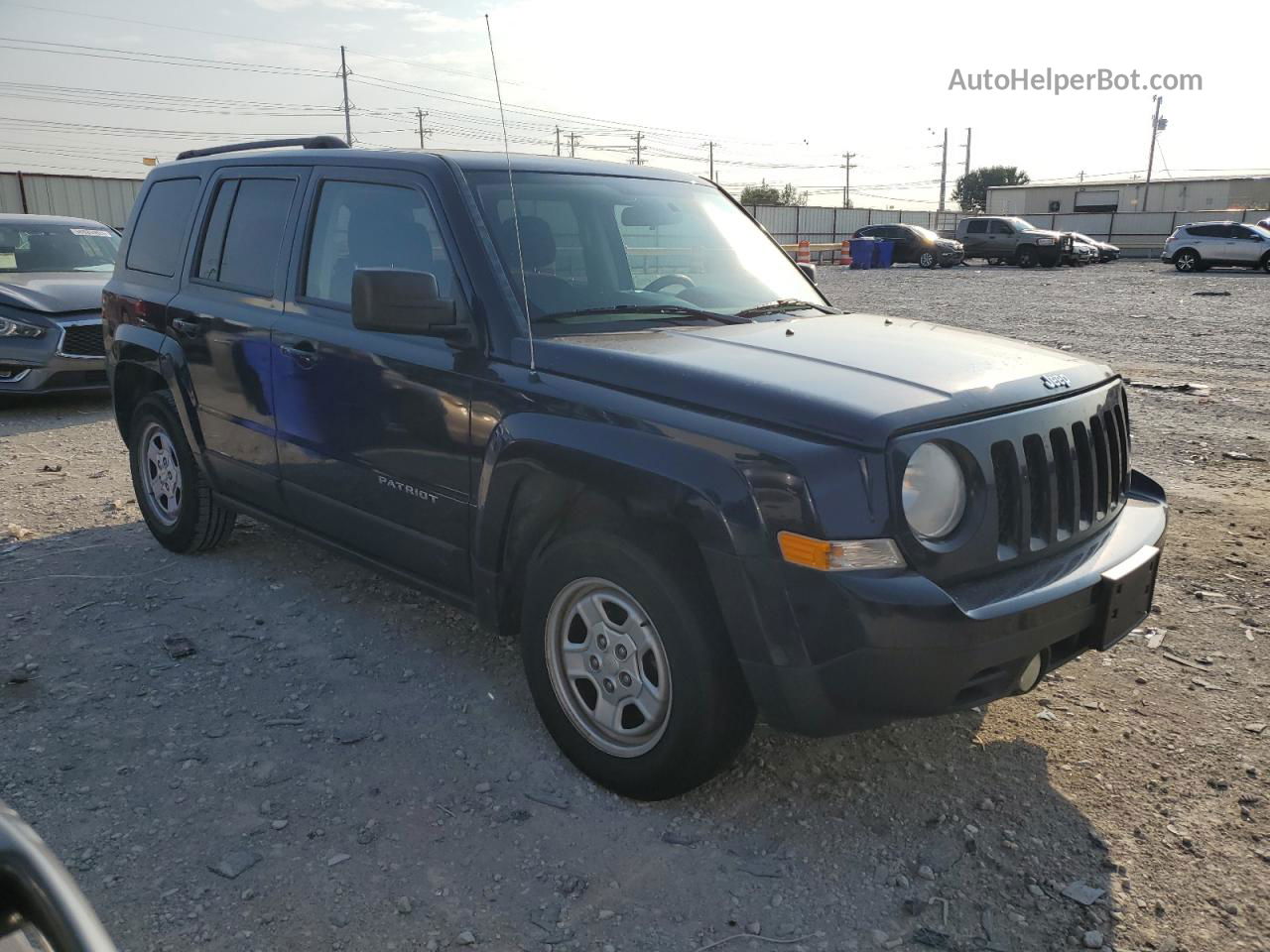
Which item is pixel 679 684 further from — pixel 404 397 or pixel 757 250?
pixel 757 250

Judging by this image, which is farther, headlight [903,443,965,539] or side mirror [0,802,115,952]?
headlight [903,443,965,539]

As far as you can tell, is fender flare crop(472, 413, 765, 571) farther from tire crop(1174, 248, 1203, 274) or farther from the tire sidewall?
tire crop(1174, 248, 1203, 274)

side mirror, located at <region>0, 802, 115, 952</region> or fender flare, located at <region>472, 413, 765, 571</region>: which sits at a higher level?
fender flare, located at <region>472, 413, 765, 571</region>

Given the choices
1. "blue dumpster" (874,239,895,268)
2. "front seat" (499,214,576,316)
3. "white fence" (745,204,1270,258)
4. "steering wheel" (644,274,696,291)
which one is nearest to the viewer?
"front seat" (499,214,576,316)

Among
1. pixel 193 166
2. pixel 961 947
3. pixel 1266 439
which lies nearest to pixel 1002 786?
pixel 961 947

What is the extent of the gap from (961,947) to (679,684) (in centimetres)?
97

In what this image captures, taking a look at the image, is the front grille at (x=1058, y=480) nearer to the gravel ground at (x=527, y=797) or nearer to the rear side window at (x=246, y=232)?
the gravel ground at (x=527, y=797)

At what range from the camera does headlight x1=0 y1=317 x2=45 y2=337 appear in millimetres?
8992

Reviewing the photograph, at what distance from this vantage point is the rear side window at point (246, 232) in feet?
14.2

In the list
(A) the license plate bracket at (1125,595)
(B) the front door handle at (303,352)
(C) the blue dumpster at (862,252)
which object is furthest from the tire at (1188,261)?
(B) the front door handle at (303,352)

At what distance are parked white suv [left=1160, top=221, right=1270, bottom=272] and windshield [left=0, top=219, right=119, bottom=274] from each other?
31059 mm

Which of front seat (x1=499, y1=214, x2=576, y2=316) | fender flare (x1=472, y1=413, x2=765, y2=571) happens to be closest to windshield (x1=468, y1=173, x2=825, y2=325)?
front seat (x1=499, y1=214, x2=576, y2=316)

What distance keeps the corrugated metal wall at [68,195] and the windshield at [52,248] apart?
18810 mm

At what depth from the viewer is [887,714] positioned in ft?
8.66
